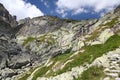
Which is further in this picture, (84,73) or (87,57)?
(87,57)

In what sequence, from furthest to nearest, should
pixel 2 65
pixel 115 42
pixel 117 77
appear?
pixel 2 65 → pixel 115 42 → pixel 117 77

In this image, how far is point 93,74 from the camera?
36.9 metres

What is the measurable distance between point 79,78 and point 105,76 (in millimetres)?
4294

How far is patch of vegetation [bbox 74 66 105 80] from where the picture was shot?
35.9m

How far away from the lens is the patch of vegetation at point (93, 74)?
118 feet

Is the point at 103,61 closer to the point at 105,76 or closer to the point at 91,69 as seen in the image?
the point at 91,69

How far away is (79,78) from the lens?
38250 mm

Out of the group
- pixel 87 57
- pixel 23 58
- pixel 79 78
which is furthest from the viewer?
pixel 23 58

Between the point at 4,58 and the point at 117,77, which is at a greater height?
the point at 4,58


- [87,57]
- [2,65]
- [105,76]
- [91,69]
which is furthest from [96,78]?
[2,65]

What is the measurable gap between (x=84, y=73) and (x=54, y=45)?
161 metres

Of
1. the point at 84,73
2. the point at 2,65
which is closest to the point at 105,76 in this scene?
the point at 84,73

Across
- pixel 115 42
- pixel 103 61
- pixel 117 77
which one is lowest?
pixel 117 77

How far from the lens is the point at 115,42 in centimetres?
4831
